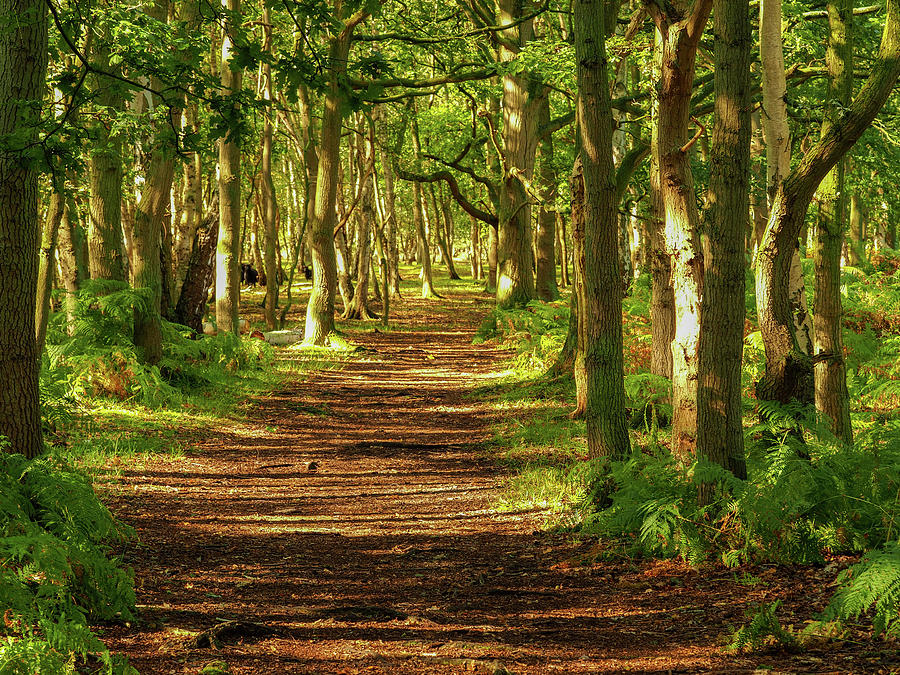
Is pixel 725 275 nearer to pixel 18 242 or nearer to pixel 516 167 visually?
pixel 18 242

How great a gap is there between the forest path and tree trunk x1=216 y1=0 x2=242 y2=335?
4.31m

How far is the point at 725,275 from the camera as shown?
573 centimetres

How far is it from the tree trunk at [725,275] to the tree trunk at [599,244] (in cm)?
114

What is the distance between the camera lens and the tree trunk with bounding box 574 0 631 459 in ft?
21.9

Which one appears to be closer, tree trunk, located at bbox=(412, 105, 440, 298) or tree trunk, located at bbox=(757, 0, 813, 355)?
tree trunk, located at bbox=(757, 0, 813, 355)

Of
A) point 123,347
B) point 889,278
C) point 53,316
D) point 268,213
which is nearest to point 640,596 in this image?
point 123,347

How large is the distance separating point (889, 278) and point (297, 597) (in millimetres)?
15588

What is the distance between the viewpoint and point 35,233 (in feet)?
18.5

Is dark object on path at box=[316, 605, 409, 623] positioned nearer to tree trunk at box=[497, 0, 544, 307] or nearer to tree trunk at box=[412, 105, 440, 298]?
tree trunk at box=[497, 0, 544, 307]

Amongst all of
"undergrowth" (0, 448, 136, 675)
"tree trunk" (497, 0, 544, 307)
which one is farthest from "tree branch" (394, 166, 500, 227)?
"undergrowth" (0, 448, 136, 675)

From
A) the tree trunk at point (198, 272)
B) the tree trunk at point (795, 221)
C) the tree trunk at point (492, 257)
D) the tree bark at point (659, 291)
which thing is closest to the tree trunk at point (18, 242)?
the tree trunk at point (795, 221)

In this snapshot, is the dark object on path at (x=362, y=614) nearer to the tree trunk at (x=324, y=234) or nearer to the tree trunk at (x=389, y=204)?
the tree trunk at (x=324, y=234)

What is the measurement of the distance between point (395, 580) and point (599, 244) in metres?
3.19

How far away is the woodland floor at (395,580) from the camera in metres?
4.09
